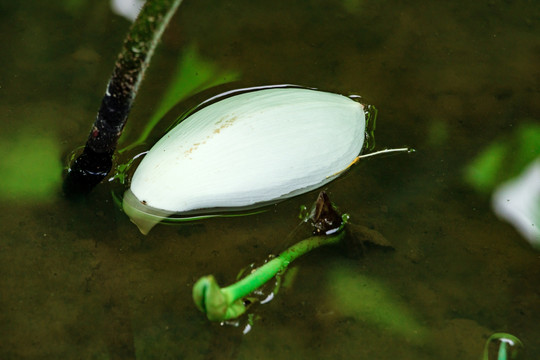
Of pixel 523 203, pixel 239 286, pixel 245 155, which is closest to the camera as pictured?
pixel 239 286

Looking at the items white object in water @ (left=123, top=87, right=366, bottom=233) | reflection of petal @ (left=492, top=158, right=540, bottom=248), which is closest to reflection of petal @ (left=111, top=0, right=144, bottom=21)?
white object in water @ (left=123, top=87, right=366, bottom=233)

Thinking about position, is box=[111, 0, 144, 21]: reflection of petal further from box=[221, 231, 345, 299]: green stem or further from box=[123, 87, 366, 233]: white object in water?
box=[221, 231, 345, 299]: green stem

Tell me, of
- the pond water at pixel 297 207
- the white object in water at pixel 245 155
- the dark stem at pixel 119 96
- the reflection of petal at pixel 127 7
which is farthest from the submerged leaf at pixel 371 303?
the reflection of petal at pixel 127 7

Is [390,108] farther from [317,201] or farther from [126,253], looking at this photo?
[126,253]

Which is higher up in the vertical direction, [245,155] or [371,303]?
[245,155]

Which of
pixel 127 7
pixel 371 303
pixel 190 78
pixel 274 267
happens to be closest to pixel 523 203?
pixel 371 303

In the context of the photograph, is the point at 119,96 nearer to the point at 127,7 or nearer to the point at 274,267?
the point at 274,267
